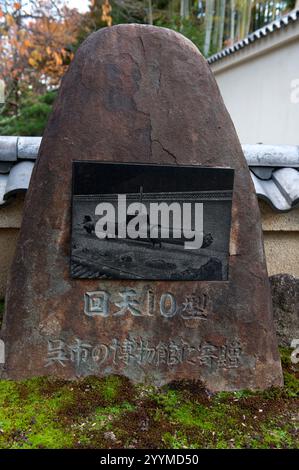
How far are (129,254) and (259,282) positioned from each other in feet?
2.82

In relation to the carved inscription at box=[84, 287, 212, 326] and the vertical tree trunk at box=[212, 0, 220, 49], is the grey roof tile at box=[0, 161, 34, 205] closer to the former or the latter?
the carved inscription at box=[84, 287, 212, 326]

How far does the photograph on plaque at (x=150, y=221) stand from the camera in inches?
106

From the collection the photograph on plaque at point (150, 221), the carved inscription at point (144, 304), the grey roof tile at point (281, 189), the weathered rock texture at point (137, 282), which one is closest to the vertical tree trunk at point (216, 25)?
the grey roof tile at point (281, 189)

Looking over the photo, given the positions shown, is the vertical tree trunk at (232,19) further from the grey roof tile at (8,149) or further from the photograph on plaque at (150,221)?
the photograph on plaque at (150,221)

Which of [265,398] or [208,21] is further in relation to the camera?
[208,21]

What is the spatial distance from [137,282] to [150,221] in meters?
0.39

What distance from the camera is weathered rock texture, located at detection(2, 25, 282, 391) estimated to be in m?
2.71

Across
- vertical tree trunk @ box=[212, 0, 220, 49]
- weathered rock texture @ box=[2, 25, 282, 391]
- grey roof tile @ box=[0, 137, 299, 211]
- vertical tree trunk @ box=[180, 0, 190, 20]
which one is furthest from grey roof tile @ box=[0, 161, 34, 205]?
vertical tree trunk @ box=[180, 0, 190, 20]

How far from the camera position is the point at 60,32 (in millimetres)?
11922

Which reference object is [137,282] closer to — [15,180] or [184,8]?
[15,180]

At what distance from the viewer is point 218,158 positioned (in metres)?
2.83

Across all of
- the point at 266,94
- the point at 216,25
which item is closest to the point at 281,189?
the point at 266,94

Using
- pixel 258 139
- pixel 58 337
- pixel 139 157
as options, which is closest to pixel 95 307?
pixel 58 337

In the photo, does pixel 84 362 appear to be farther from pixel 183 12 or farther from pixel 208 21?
pixel 183 12
